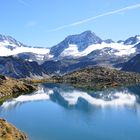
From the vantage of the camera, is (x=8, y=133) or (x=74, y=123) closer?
(x=8, y=133)

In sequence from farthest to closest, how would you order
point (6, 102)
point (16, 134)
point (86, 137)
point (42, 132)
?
point (6, 102) → point (42, 132) → point (86, 137) → point (16, 134)

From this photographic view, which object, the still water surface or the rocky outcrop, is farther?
the still water surface

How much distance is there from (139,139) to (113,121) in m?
31.3

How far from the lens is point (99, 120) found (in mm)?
135375

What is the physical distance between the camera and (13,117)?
144 m

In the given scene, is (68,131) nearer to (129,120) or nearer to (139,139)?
(139,139)

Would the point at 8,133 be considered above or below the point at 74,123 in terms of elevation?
above

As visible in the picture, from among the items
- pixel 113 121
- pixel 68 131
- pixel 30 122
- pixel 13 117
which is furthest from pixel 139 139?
pixel 13 117

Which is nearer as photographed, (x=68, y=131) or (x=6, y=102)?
(x=68, y=131)

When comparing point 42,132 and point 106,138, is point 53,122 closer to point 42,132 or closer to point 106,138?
point 42,132

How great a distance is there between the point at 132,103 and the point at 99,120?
6322 centimetres

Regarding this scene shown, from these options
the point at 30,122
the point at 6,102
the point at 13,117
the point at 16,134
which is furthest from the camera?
the point at 6,102

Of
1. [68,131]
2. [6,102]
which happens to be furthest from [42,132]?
[6,102]

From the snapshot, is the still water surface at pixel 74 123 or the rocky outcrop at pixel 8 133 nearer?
the rocky outcrop at pixel 8 133
